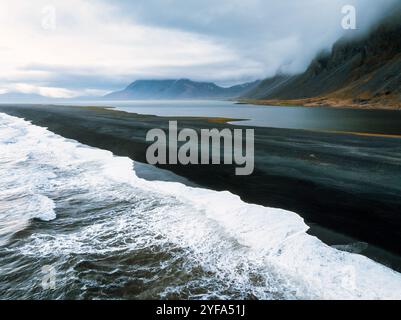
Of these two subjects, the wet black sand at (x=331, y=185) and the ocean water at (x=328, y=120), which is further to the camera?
the ocean water at (x=328, y=120)

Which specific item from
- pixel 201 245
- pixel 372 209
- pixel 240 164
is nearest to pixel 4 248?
pixel 201 245

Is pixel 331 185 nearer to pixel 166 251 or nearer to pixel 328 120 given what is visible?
pixel 166 251

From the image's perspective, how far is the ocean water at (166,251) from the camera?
8.68 m

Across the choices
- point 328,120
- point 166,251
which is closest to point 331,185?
point 166,251

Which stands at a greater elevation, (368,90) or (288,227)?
(368,90)

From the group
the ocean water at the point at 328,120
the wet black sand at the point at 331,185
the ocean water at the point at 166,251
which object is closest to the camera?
the ocean water at the point at 166,251

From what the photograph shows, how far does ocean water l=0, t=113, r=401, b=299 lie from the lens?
8.68m

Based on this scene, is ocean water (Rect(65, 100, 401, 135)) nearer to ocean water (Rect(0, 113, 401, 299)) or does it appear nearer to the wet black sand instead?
the wet black sand

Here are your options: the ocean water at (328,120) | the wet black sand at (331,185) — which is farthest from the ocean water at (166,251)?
the ocean water at (328,120)

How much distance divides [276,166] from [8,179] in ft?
56.7

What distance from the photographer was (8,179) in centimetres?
2050

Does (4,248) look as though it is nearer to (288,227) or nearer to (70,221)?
(70,221)

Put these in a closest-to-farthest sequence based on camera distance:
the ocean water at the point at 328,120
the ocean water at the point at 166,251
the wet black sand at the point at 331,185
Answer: the ocean water at the point at 166,251 → the wet black sand at the point at 331,185 → the ocean water at the point at 328,120

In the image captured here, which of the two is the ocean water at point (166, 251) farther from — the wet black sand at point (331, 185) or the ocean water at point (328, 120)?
the ocean water at point (328, 120)
